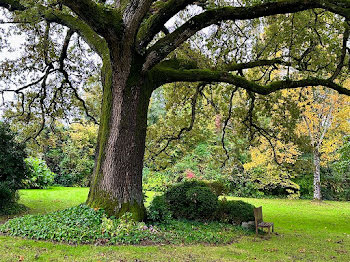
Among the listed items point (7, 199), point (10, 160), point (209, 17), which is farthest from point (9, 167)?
point (209, 17)

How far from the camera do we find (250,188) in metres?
23.3

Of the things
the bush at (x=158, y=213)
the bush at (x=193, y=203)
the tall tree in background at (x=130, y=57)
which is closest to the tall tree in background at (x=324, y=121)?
the tall tree in background at (x=130, y=57)

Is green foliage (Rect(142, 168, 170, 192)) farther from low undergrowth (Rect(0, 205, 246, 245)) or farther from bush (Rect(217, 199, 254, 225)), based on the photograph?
low undergrowth (Rect(0, 205, 246, 245))

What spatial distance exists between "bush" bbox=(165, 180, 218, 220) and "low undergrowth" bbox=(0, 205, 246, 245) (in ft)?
4.75

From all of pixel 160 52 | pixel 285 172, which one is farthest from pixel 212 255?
pixel 285 172

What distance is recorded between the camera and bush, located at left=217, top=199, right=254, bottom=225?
31.7ft

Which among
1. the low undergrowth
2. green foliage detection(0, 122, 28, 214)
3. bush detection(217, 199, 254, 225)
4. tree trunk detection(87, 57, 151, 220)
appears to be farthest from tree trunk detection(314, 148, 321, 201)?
green foliage detection(0, 122, 28, 214)

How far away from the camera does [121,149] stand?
784 cm

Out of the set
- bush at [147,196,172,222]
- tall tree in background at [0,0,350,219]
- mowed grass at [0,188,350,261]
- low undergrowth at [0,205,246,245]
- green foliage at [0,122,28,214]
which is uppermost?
tall tree in background at [0,0,350,219]

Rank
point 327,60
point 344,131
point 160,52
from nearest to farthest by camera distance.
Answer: point 160,52, point 327,60, point 344,131

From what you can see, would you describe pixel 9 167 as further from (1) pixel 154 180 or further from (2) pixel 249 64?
(1) pixel 154 180

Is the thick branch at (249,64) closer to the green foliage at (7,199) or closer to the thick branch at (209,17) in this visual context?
the thick branch at (209,17)

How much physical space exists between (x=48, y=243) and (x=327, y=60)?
11.0 meters

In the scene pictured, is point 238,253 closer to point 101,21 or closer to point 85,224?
point 85,224
